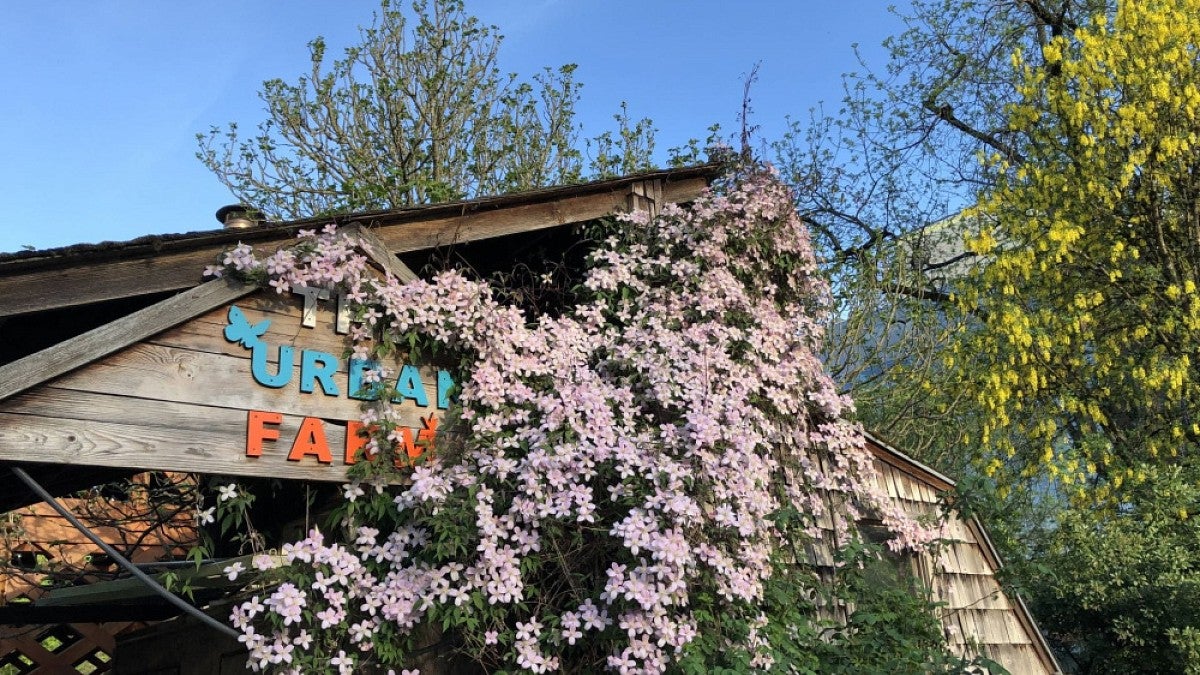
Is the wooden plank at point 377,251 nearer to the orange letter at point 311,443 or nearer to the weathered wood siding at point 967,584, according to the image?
the orange letter at point 311,443

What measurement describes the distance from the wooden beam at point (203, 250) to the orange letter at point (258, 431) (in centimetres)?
68

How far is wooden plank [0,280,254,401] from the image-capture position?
340 centimetres

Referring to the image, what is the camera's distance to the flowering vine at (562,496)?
414cm

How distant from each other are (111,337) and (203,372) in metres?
0.41

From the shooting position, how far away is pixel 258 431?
4.03 m

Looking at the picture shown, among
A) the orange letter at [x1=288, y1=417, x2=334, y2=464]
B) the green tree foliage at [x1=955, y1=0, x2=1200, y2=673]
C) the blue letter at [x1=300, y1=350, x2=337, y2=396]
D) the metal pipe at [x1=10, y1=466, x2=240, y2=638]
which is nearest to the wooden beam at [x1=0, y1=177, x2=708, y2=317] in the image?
the blue letter at [x1=300, y1=350, x2=337, y2=396]

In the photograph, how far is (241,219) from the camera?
4.92m

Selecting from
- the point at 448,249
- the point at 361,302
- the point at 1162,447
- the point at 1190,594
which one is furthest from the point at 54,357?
the point at 1162,447

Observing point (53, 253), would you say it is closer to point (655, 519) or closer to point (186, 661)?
point (655, 519)

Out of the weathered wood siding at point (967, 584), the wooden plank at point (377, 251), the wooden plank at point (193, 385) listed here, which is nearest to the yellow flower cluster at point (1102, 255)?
the weathered wood siding at point (967, 584)

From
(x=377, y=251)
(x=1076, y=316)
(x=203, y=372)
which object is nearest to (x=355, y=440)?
(x=203, y=372)

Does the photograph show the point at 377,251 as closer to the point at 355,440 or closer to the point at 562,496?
the point at 355,440

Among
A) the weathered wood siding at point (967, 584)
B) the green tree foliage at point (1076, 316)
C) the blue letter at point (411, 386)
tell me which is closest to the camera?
the blue letter at point (411, 386)

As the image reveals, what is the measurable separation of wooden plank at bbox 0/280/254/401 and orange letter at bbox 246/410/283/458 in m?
0.53
